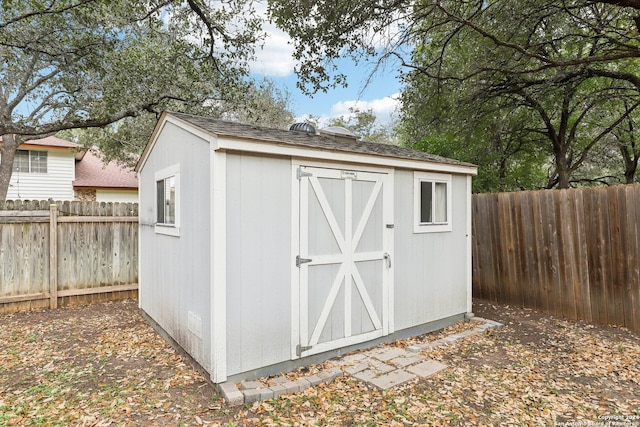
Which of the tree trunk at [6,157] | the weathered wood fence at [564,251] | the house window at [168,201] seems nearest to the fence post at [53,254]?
the house window at [168,201]

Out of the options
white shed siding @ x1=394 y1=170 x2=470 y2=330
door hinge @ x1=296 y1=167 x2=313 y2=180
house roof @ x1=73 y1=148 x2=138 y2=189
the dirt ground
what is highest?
house roof @ x1=73 y1=148 x2=138 y2=189

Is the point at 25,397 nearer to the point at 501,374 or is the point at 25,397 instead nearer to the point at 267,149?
the point at 267,149

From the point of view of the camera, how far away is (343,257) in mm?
4125

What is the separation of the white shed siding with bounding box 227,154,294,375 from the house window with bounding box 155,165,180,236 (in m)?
1.08

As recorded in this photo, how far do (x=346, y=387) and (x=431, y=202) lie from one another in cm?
288

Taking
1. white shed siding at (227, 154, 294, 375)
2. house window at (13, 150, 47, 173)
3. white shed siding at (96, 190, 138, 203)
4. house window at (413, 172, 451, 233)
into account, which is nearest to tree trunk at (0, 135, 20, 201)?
house window at (13, 150, 47, 173)

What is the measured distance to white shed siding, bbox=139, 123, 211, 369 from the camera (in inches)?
136

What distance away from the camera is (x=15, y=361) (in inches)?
155

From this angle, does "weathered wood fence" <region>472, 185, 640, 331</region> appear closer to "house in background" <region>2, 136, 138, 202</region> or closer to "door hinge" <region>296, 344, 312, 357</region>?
"door hinge" <region>296, 344, 312, 357</region>

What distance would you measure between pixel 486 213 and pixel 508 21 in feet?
10.9

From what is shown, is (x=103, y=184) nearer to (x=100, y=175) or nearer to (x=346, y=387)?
(x=100, y=175)

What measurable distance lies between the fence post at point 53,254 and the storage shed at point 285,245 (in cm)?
174

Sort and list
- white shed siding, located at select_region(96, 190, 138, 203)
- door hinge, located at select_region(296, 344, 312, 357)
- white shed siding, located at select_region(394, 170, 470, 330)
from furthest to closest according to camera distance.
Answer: white shed siding, located at select_region(96, 190, 138, 203), white shed siding, located at select_region(394, 170, 470, 330), door hinge, located at select_region(296, 344, 312, 357)

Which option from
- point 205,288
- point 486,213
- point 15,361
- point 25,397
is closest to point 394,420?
point 205,288
